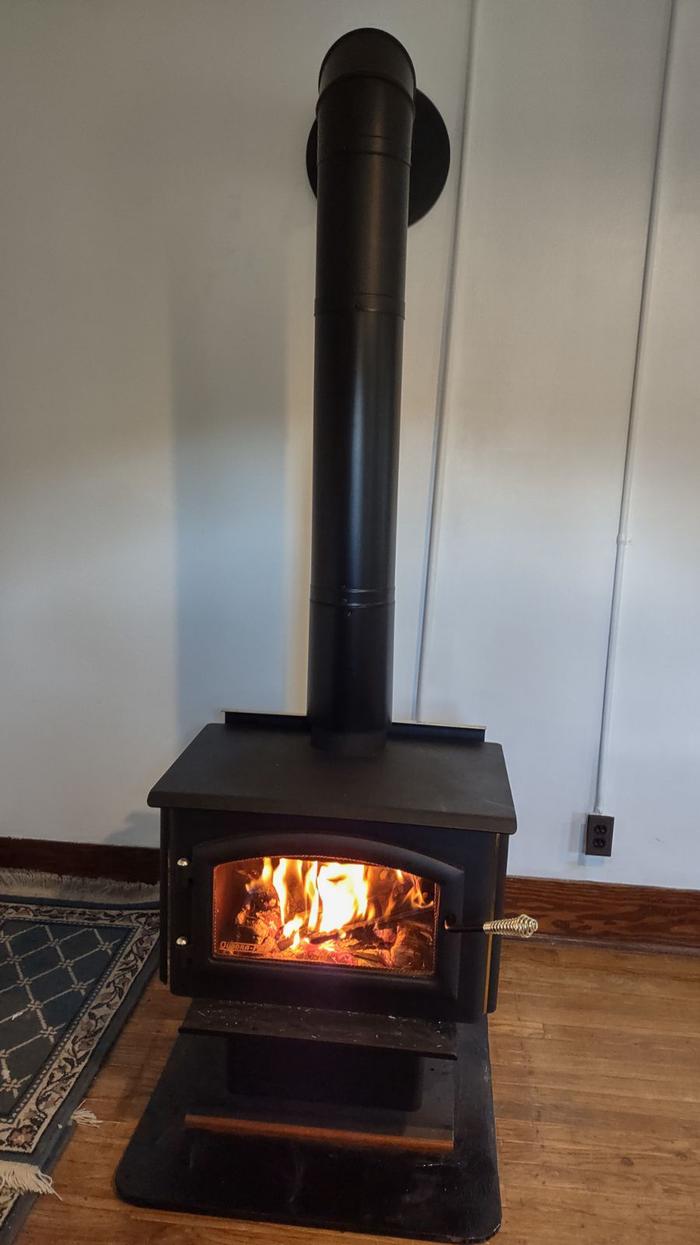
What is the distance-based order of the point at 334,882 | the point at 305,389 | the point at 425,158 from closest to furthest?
the point at 334,882
the point at 425,158
the point at 305,389

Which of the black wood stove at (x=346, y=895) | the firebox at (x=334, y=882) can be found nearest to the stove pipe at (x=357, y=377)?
the black wood stove at (x=346, y=895)

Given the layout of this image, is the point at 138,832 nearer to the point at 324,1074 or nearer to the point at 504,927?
the point at 324,1074

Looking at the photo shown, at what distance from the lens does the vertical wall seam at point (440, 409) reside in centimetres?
168

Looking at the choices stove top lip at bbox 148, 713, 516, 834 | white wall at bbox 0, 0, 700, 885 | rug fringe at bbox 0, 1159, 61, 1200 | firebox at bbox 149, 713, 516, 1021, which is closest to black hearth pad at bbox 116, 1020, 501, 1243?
rug fringe at bbox 0, 1159, 61, 1200

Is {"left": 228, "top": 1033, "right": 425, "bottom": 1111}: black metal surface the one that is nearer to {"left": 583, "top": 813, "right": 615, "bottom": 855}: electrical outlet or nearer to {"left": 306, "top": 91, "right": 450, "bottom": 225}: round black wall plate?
{"left": 583, "top": 813, "right": 615, "bottom": 855}: electrical outlet

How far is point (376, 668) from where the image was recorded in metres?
1.47

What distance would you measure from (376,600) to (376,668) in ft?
0.43

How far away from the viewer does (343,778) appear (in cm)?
134

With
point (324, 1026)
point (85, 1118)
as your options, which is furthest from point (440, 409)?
point (85, 1118)

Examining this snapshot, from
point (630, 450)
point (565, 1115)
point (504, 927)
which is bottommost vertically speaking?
point (565, 1115)

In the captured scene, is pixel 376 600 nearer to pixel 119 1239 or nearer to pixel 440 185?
pixel 440 185

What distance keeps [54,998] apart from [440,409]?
1.55 meters

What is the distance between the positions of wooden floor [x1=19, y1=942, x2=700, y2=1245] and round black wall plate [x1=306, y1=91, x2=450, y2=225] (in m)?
1.78

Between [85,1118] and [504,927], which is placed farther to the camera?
[85,1118]
